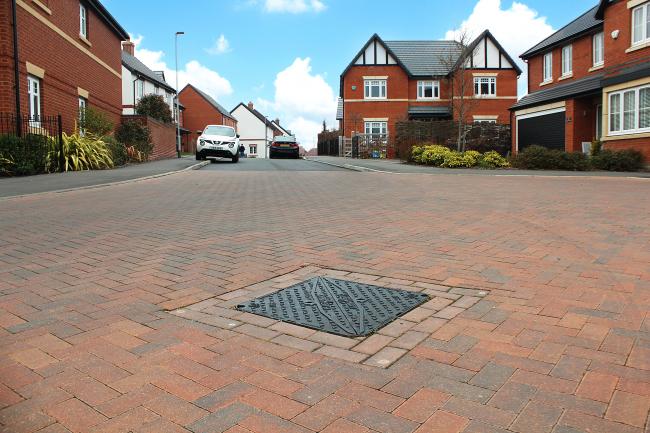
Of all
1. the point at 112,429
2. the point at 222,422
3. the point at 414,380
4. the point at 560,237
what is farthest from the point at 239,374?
the point at 560,237

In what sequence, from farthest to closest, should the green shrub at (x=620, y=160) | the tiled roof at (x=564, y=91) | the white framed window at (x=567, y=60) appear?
the white framed window at (x=567, y=60) → the tiled roof at (x=564, y=91) → the green shrub at (x=620, y=160)

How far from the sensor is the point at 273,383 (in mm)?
2775

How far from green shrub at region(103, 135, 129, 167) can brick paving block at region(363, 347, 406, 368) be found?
18869 millimetres

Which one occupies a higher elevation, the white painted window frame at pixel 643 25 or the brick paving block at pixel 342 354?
the white painted window frame at pixel 643 25

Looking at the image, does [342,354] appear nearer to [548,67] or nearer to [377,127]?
[548,67]

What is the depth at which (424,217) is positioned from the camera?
820 cm

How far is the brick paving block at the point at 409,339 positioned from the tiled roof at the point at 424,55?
1687 inches

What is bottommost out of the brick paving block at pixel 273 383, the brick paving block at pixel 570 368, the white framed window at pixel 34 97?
the brick paving block at pixel 273 383

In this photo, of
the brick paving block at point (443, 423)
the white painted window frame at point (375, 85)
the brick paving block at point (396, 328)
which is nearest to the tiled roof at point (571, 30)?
the white painted window frame at point (375, 85)

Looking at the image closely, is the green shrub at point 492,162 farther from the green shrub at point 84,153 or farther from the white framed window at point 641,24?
the green shrub at point 84,153

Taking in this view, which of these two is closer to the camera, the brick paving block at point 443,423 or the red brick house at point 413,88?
the brick paving block at point 443,423

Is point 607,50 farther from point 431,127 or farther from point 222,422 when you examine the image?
point 222,422

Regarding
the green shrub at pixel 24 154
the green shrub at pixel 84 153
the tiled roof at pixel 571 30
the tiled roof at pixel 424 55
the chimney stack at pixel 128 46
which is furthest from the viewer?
the chimney stack at pixel 128 46

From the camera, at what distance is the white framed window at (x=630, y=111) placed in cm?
2016
